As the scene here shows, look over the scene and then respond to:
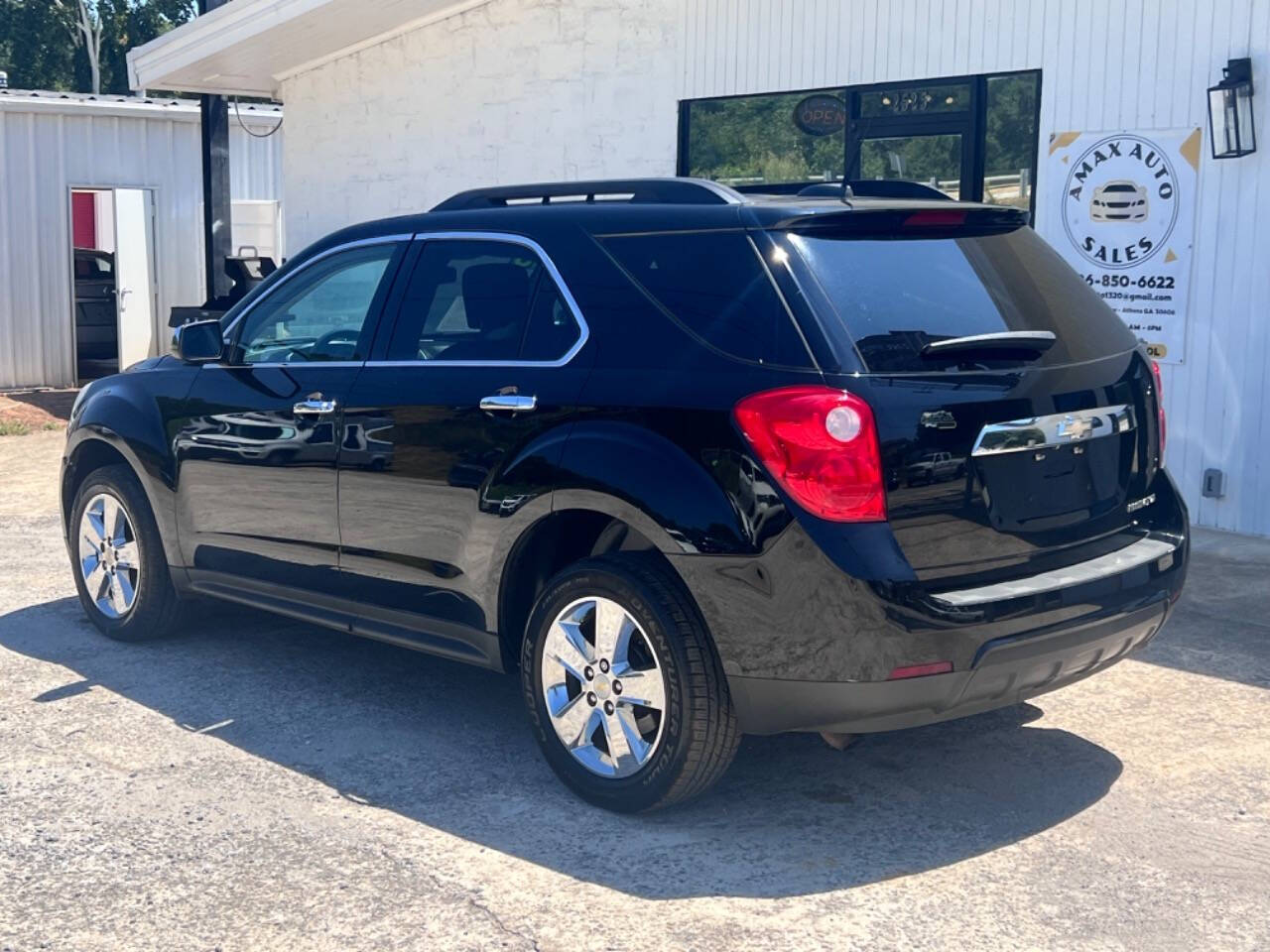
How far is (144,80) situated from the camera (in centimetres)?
1525

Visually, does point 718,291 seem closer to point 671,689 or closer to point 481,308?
point 481,308

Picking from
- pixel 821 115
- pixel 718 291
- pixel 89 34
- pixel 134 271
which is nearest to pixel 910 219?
pixel 718 291

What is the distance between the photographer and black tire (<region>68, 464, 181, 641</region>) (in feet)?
21.4

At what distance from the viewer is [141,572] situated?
6.55 meters

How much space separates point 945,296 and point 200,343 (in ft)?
9.68

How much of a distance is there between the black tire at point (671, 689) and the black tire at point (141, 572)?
2.49 metres

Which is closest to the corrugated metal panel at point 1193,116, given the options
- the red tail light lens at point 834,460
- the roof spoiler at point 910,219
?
the roof spoiler at point 910,219

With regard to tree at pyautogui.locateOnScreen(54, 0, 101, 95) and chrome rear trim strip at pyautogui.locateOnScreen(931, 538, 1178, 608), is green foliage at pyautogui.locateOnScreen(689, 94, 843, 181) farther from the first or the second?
tree at pyautogui.locateOnScreen(54, 0, 101, 95)

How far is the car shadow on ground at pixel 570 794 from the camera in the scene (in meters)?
4.45

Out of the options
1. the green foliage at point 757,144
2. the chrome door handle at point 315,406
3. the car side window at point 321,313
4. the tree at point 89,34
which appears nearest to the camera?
the chrome door handle at point 315,406

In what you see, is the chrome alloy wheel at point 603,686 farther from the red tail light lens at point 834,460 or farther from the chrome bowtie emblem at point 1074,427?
the chrome bowtie emblem at point 1074,427

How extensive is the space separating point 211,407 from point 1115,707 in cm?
356

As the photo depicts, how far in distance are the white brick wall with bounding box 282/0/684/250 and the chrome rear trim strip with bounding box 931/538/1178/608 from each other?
25.1 feet

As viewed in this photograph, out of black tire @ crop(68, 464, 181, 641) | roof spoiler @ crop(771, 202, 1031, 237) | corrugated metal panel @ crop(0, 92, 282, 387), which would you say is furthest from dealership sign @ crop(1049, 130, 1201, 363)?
corrugated metal panel @ crop(0, 92, 282, 387)
